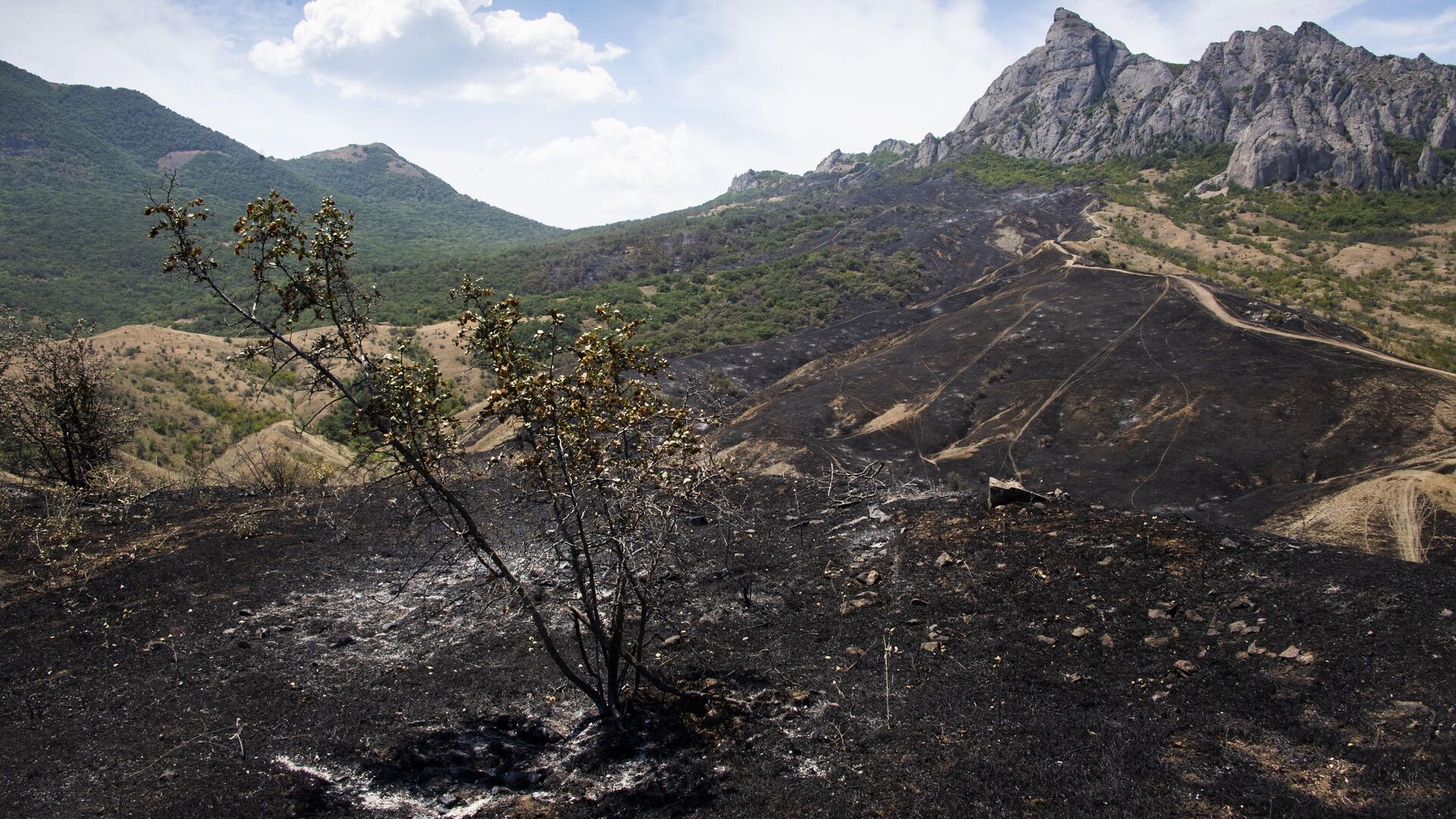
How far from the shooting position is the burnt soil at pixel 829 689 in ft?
17.5

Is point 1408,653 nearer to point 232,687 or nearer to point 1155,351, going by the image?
point 232,687

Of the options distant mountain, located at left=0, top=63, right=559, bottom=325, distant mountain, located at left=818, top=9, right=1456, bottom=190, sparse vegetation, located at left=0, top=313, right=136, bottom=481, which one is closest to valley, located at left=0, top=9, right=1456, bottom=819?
sparse vegetation, located at left=0, top=313, right=136, bottom=481

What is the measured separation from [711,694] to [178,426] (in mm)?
28157

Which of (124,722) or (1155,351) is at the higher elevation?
(1155,351)

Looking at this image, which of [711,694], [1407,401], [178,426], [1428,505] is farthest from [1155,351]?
[178,426]

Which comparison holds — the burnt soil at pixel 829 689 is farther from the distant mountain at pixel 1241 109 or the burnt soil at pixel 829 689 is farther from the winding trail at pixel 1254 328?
the distant mountain at pixel 1241 109

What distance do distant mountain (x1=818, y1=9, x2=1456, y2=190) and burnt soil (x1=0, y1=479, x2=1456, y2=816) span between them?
70.0 metres

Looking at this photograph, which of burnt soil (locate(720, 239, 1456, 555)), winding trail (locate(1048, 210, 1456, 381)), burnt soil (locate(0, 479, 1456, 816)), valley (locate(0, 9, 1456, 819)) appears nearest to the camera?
burnt soil (locate(0, 479, 1456, 816))

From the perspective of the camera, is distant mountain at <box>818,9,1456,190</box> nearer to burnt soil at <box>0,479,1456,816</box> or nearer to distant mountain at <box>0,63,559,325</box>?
burnt soil at <box>0,479,1456,816</box>

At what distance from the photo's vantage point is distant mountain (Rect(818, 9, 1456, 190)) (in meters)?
60.3

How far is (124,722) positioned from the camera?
21.7ft

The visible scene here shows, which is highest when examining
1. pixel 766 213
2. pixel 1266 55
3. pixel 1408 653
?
pixel 1266 55

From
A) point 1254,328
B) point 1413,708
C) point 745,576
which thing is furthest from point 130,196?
point 1413,708

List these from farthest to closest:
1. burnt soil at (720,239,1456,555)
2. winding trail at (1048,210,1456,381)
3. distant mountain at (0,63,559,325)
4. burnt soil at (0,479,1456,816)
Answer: distant mountain at (0,63,559,325)
winding trail at (1048,210,1456,381)
burnt soil at (720,239,1456,555)
burnt soil at (0,479,1456,816)
